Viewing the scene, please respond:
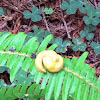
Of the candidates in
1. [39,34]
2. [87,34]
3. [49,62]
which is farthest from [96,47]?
[49,62]

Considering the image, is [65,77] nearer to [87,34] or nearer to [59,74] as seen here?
[59,74]

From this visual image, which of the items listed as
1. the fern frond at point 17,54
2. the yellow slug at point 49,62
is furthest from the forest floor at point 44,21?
the yellow slug at point 49,62

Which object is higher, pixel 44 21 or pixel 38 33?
pixel 44 21

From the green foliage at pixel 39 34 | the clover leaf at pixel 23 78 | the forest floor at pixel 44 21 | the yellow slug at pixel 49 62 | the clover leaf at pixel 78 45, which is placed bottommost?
the clover leaf at pixel 23 78

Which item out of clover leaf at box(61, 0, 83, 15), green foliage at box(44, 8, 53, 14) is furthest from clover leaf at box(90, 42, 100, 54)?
green foliage at box(44, 8, 53, 14)

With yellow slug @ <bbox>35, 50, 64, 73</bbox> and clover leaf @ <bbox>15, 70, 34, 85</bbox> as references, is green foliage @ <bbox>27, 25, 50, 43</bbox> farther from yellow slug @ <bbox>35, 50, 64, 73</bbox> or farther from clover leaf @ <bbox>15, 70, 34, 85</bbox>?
yellow slug @ <bbox>35, 50, 64, 73</bbox>

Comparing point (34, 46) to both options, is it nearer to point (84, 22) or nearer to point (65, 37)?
point (65, 37)

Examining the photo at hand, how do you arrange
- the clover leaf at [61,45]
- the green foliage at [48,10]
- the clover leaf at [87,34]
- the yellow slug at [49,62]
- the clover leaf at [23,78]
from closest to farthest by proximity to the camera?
the yellow slug at [49,62] → the clover leaf at [23,78] → the clover leaf at [61,45] → the clover leaf at [87,34] → the green foliage at [48,10]

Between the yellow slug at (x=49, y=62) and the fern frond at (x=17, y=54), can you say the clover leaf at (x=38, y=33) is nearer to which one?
the fern frond at (x=17, y=54)
